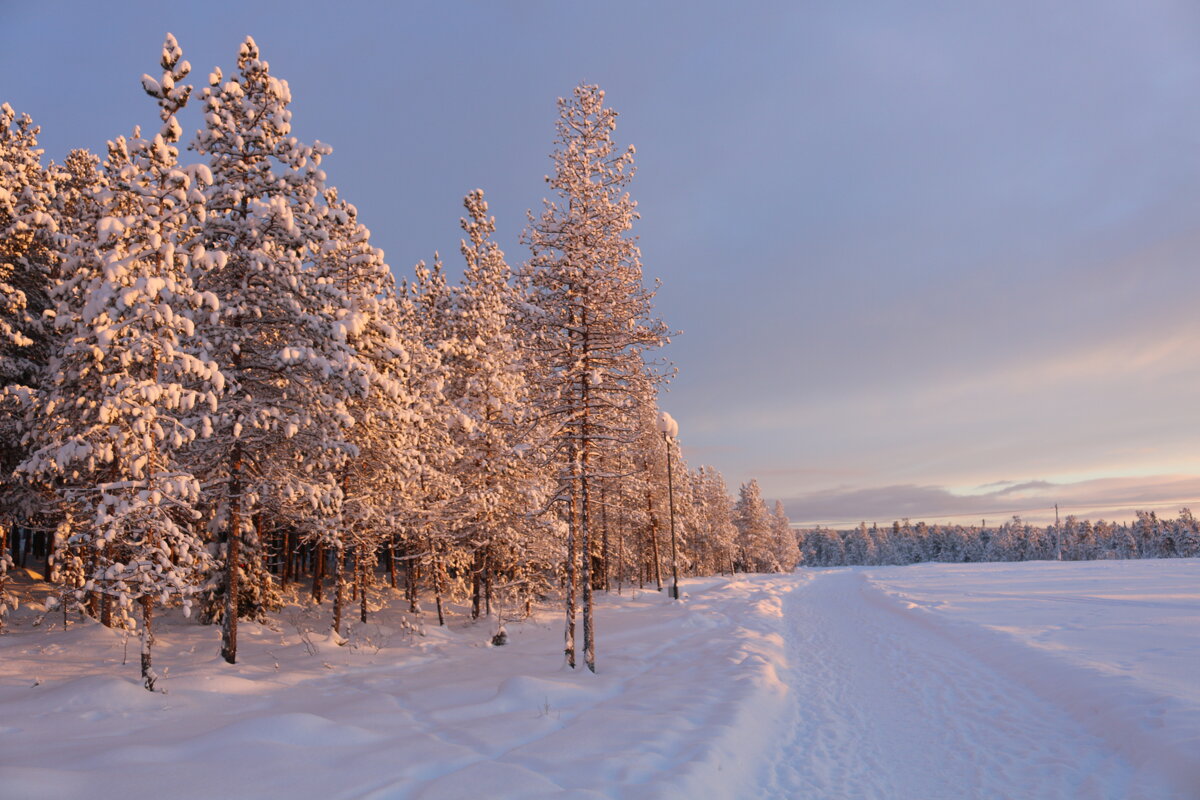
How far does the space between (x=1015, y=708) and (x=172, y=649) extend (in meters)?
19.1

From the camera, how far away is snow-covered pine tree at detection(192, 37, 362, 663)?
1298 centimetres

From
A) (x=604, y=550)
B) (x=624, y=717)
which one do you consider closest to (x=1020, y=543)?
(x=604, y=550)

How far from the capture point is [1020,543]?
146m

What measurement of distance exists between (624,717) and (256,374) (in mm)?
11611

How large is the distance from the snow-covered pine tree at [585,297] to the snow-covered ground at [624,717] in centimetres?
479

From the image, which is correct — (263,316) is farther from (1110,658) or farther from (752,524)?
(752,524)

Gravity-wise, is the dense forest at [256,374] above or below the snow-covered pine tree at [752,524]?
above

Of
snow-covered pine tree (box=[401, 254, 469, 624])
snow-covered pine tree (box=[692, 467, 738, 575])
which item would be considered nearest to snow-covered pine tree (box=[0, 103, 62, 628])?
snow-covered pine tree (box=[401, 254, 469, 624])

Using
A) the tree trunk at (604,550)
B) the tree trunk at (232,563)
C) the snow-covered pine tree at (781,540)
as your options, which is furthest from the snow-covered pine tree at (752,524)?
the tree trunk at (232,563)

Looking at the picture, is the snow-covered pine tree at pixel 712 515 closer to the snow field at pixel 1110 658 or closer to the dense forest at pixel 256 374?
the snow field at pixel 1110 658

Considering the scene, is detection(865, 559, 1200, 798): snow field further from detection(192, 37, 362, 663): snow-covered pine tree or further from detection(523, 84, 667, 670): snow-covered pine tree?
detection(192, 37, 362, 663): snow-covered pine tree

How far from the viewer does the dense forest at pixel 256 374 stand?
10797 mm

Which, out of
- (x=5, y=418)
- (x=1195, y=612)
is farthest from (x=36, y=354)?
(x=1195, y=612)

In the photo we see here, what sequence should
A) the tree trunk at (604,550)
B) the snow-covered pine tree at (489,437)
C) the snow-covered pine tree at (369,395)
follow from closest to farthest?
the snow-covered pine tree at (369,395)
the snow-covered pine tree at (489,437)
the tree trunk at (604,550)
